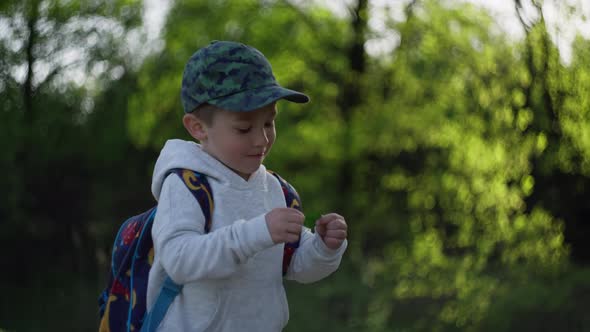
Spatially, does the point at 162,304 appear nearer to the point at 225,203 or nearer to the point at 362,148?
the point at 225,203

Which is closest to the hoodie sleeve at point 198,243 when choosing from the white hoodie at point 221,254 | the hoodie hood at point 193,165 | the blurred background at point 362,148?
the white hoodie at point 221,254

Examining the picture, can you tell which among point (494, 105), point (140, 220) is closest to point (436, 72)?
point (494, 105)

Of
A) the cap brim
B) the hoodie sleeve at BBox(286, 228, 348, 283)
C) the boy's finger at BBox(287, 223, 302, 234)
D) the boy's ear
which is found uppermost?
the cap brim

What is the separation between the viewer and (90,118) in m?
9.25

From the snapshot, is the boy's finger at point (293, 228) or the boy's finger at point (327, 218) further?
the boy's finger at point (327, 218)

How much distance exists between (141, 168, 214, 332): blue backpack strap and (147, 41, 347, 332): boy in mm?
19

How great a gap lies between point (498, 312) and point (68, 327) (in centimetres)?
407

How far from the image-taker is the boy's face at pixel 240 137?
2.32 meters

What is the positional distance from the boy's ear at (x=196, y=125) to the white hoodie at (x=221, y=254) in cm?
5

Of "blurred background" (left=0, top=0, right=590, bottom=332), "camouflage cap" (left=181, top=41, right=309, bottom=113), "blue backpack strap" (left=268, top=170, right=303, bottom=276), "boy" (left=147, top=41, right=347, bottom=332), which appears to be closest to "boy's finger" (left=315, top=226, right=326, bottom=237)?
"boy" (left=147, top=41, right=347, bottom=332)

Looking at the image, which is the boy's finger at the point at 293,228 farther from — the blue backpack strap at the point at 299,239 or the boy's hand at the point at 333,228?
the blue backpack strap at the point at 299,239

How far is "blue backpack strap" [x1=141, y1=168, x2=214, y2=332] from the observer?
2240 millimetres

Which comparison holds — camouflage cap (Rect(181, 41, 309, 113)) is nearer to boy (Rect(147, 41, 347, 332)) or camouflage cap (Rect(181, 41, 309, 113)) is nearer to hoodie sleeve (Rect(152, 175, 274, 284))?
boy (Rect(147, 41, 347, 332))

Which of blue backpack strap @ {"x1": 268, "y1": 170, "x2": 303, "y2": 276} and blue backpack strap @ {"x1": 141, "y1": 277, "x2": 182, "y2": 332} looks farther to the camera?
blue backpack strap @ {"x1": 268, "y1": 170, "x2": 303, "y2": 276}
